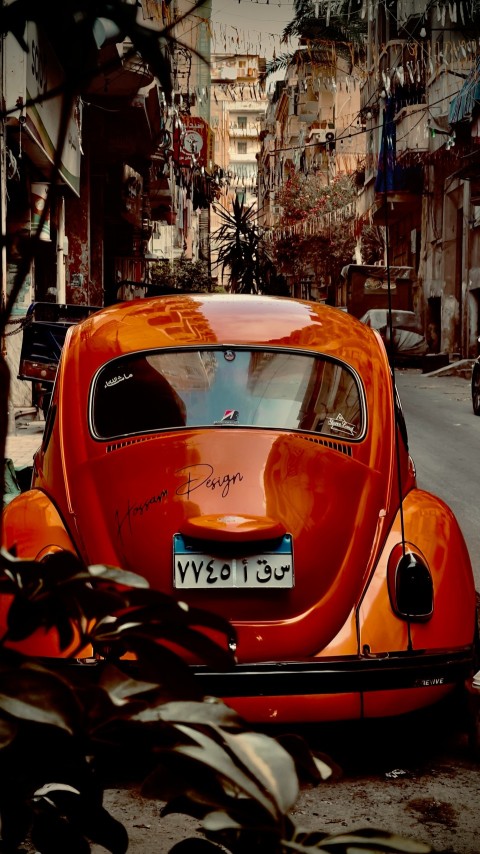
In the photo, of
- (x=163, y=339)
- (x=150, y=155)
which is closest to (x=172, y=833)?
(x=163, y=339)

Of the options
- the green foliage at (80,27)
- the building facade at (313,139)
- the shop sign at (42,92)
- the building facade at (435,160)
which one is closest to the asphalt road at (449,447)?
the shop sign at (42,92)

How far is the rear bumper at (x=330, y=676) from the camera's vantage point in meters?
3.77

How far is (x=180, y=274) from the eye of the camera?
51719 mm

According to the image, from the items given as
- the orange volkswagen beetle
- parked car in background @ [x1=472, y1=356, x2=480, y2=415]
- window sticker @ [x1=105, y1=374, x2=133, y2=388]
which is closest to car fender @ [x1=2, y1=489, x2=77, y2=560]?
the orange volkswagen beetle

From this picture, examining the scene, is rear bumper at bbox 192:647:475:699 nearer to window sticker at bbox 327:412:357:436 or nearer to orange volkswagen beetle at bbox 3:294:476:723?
orange volkswagen beetle at bbox 3:294:476:723

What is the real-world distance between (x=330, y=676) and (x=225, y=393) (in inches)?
52.3

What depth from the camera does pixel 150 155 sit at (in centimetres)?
2881

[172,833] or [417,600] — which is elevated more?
[417,600]

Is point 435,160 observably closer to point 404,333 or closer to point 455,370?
point 404,333

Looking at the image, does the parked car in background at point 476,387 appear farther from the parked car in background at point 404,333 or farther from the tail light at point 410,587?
the parked car in background at point 404,333

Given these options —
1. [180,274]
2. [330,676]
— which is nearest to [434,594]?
[330,676]

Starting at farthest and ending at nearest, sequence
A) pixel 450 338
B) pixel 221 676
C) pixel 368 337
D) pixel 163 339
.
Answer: pixel 450 338, pixel 368 337, pixel 163 339, pixel 221 676

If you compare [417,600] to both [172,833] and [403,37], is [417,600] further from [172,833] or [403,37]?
[403,37]

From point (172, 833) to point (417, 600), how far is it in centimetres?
117
